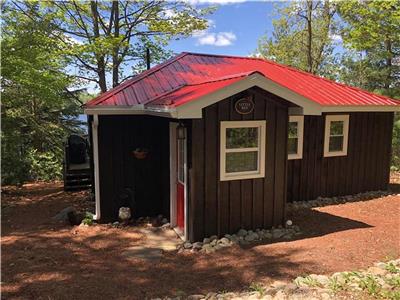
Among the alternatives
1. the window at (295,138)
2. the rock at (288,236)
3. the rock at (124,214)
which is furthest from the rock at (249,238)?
the window at (295,138)

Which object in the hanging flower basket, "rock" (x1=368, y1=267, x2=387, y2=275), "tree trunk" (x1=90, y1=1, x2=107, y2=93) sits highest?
"tree trunk" (x1=90, y1=1, x2=107, y2=93)

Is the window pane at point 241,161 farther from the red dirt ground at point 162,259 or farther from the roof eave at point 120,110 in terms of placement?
the roof eave at point 120,110

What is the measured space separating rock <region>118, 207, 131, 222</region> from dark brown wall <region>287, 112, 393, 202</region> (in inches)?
158

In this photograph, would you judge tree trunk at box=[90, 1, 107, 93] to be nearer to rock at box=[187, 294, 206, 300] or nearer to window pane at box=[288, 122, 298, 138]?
window pane at box=[288, 122, 298, 138]

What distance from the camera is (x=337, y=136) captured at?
9047 millimetres

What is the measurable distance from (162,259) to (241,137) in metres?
2.47

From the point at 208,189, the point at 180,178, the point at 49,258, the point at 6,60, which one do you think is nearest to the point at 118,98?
the point at 180,178

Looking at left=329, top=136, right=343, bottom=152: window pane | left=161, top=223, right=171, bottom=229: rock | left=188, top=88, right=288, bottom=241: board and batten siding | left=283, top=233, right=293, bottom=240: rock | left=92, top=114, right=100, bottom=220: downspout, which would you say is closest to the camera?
left=188, top=88, right=288, bottom=241: board and batten siding

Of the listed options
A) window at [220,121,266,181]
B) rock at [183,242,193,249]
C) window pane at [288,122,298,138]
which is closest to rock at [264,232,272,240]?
window at [220,121,266,181]

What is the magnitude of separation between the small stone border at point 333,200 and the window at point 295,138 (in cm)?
118

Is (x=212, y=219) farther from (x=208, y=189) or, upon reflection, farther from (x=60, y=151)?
(x=60, y=151)

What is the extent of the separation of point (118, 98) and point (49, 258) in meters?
3.50

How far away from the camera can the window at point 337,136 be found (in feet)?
29.1

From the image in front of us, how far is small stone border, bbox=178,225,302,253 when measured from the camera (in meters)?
5.75
